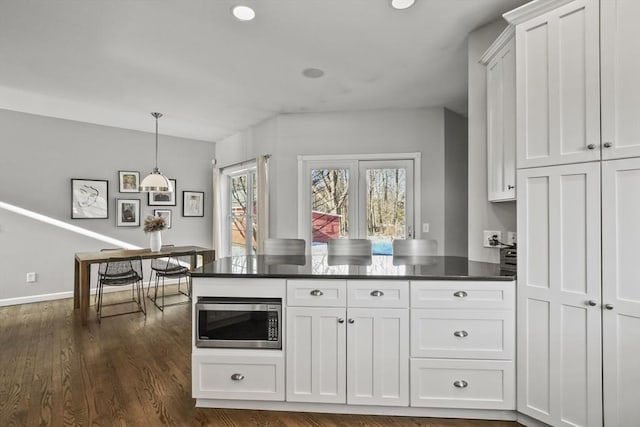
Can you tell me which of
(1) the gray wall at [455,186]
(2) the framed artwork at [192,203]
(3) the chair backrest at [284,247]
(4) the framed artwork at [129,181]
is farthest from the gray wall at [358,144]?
(4) the framed artwork at [129,181]

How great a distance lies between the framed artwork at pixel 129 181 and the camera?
17.1 ft

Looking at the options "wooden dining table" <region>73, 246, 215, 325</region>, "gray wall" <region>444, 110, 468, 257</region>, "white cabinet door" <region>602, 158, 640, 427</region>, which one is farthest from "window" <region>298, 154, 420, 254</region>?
"white cabinet door" <region>602, 158, 640, 427</region>

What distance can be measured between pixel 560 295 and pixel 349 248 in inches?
70.3

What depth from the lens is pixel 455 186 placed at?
4348mm

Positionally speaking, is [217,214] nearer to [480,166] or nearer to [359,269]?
[359,269]

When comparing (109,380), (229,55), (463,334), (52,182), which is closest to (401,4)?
(229,55)

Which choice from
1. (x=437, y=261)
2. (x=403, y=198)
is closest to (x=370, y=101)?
(x=403, y=198)

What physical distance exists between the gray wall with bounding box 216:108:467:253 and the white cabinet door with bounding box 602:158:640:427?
262 cm

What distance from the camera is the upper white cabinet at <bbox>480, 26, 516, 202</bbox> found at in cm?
215

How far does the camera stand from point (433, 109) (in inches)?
169

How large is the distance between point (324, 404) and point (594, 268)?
1.73 m

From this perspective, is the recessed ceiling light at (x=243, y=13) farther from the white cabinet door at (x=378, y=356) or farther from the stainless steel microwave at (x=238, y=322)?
the white cabinet door at (x=378, y=356)

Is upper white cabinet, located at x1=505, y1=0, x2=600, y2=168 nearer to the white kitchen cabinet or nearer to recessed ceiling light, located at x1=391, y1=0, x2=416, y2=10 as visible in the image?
recessed ceiling light, located at x1=391, y1=0, x2=416, y2=10

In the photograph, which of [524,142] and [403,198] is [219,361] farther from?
[403,198]
